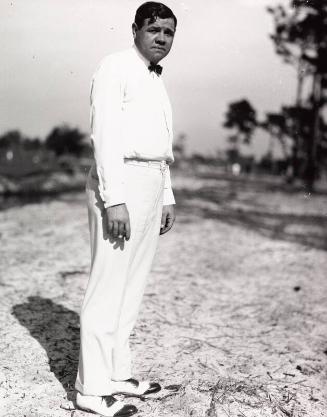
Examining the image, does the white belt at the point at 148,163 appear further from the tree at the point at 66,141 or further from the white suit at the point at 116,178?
the tree at the point at 66,141

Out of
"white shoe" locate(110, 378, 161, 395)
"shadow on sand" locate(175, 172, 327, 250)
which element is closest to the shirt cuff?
"white shoe" locate(110, 378, 161, 395)

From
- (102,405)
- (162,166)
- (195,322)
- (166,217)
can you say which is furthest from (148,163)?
(195,322)

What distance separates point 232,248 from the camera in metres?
6.88

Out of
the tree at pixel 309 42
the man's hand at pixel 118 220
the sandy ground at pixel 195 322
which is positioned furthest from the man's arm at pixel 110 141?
the tree at pixel 309 42

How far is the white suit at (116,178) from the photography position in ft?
6.83

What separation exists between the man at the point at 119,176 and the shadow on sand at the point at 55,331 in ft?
1.54

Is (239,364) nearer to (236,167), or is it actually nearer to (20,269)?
(20,269)

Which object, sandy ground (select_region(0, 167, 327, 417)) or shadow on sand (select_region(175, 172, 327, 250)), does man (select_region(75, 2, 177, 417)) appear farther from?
shadow on sand (select_region(175, 172, 327, 250))

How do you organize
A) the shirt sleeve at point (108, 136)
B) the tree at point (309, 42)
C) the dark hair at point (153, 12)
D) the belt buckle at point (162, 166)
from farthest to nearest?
1. the tree at point (309, 42)
2. the belt buckle at point (162, 166)
3. the dark hair at point (153, 12)
4. the shirt sleeve at point (108, 136)

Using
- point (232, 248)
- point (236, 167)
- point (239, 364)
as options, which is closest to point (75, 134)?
point (236, 167)

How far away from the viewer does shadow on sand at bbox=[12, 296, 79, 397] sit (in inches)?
113

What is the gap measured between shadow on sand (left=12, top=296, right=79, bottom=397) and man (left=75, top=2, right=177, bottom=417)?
47cm

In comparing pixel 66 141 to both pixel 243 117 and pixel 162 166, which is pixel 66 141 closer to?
pixel 243 117

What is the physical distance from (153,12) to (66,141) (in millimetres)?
56591
